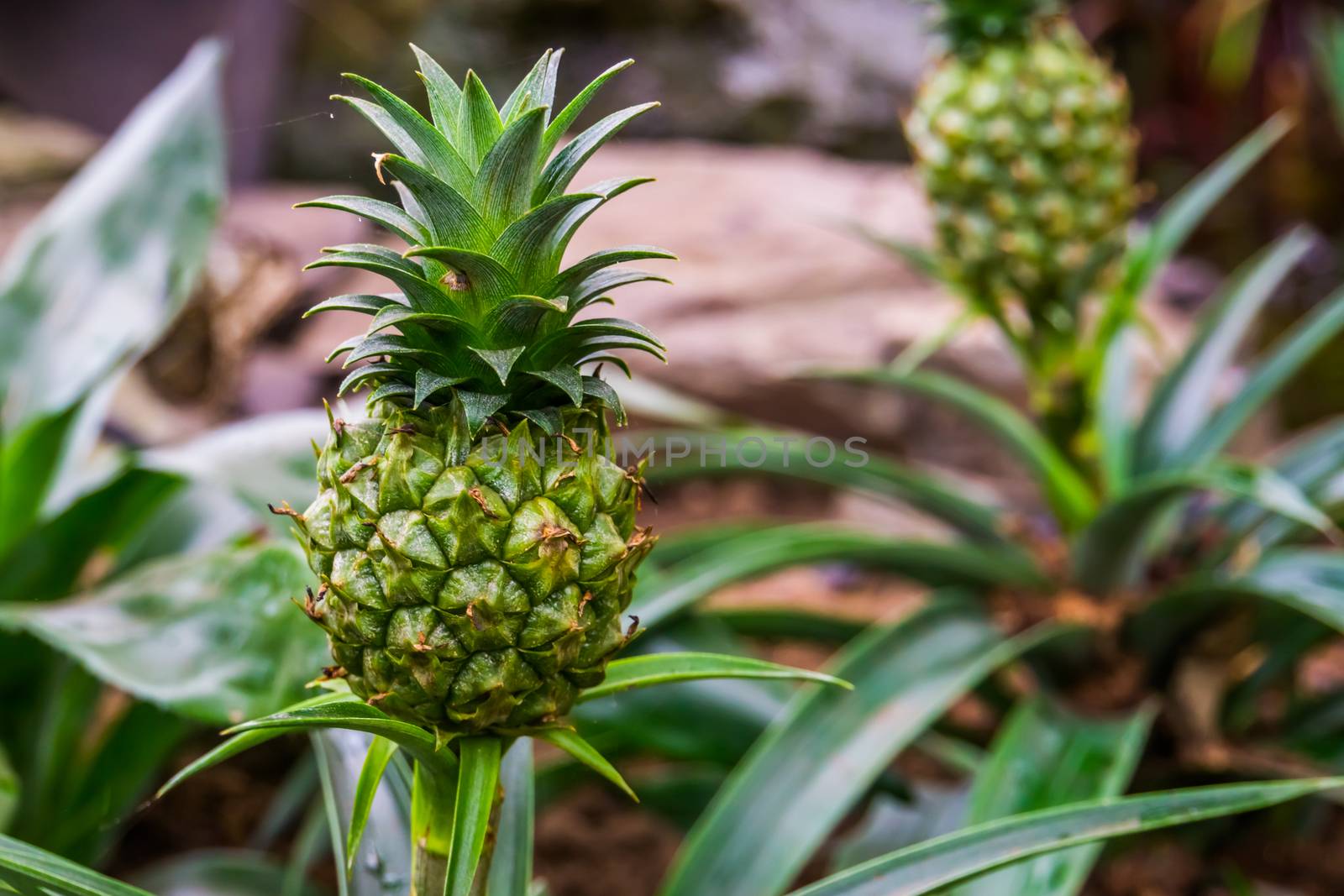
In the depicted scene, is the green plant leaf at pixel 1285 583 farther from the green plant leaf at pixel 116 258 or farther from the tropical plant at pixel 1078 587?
the green plant leaf at pixel 116 258

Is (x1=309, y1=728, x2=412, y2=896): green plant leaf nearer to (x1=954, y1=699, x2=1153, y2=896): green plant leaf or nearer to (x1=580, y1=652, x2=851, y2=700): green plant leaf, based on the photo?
(x1=580, y1=652, x2=851, y2=700): green plant leaf

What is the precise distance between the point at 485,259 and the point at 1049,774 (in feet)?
3.24

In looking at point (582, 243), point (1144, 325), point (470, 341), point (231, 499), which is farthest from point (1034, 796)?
point (582, 243)

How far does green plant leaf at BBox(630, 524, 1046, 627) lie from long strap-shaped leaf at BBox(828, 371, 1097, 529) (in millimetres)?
110

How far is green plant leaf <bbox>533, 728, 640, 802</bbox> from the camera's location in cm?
70

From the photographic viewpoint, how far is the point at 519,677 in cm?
70

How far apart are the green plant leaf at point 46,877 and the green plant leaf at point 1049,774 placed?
83cm

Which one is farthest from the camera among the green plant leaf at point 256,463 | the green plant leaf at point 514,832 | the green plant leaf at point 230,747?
the green plant leaf at point 256,463

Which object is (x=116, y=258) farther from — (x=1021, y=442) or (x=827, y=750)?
(x=1021, y=442)

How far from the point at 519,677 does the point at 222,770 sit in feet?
4.96

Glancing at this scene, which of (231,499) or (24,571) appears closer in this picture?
(24,571)

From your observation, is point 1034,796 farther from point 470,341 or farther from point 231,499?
point 231,499

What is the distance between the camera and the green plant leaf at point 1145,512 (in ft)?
4.02

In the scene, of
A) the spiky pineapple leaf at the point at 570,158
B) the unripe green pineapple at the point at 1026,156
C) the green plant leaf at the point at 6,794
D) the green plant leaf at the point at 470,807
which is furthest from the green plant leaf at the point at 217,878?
the unripe green pineapple at the point at 1026,156
